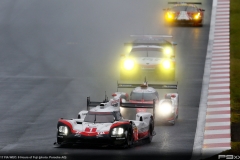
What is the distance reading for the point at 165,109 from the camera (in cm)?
2839

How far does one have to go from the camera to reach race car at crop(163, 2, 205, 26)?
1812 inches

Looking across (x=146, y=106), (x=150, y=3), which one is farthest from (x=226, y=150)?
(x=150, y=3)

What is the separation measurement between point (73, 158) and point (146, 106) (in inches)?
220

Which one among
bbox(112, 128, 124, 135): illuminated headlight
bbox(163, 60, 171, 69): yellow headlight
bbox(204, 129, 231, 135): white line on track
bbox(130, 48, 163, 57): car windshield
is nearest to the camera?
bbox(112, 128, 124, 135): illuminated headlight

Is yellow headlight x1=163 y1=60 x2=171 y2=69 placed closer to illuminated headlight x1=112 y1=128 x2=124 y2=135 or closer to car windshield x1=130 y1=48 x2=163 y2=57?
car windshield x1=130 y1=48 x2=163 y2=57

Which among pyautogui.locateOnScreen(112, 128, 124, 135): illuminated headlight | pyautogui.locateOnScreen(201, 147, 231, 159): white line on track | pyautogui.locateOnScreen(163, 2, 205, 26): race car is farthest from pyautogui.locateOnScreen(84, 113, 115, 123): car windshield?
pyautogui.locateOnScreen(163, 2, 205, 26): race car

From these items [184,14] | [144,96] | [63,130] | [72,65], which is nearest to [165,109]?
[144,96]

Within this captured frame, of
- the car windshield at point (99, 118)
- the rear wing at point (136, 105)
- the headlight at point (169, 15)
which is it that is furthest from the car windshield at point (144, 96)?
the headlight at point (169, 15)

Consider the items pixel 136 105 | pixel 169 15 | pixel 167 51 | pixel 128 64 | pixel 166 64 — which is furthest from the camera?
pixel 169 15

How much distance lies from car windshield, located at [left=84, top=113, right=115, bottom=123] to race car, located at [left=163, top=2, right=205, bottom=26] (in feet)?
70.9

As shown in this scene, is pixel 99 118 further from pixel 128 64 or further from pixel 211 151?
pixel 128 64

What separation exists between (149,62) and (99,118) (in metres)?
10.3

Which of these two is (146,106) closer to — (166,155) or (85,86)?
(166,155)

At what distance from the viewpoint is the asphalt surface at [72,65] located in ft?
84.5
